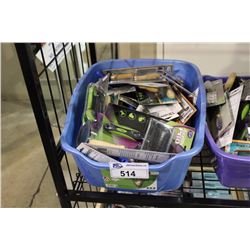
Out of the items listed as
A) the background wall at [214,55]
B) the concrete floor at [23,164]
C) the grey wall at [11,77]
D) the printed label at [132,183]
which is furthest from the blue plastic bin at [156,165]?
the grey wall at [11,77]

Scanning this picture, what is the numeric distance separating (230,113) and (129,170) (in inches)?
10.6

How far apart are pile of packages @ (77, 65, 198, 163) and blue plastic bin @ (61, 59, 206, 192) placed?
0.02 meters

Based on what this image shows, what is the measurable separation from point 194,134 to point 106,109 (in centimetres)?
19

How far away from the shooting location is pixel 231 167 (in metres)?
0.60

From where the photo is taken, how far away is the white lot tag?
1.84 feet

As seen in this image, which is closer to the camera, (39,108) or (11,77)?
(39,108)

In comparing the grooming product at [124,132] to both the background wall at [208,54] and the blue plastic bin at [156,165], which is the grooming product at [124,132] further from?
the background wall at [208,54]

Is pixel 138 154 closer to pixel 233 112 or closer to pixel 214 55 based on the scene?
pixel 233 112

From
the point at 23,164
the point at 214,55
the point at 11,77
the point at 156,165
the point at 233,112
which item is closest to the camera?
the point at 156,165

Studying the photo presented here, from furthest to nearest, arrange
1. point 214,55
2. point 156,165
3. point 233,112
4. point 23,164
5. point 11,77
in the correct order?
point 11,77 < point 23,164 < point 214,55 < point 233,112 < point 156,165

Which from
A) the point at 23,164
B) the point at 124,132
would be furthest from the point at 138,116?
the point at 23,164

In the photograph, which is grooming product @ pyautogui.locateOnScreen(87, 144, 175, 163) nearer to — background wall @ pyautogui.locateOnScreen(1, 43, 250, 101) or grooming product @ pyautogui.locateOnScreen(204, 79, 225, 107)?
grooming product @ pyautogui.locateOnScreen(204, 79, 225, 107)

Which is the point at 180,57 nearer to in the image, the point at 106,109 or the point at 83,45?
the point at 83,45

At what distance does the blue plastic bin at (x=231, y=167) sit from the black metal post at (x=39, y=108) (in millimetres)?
321
